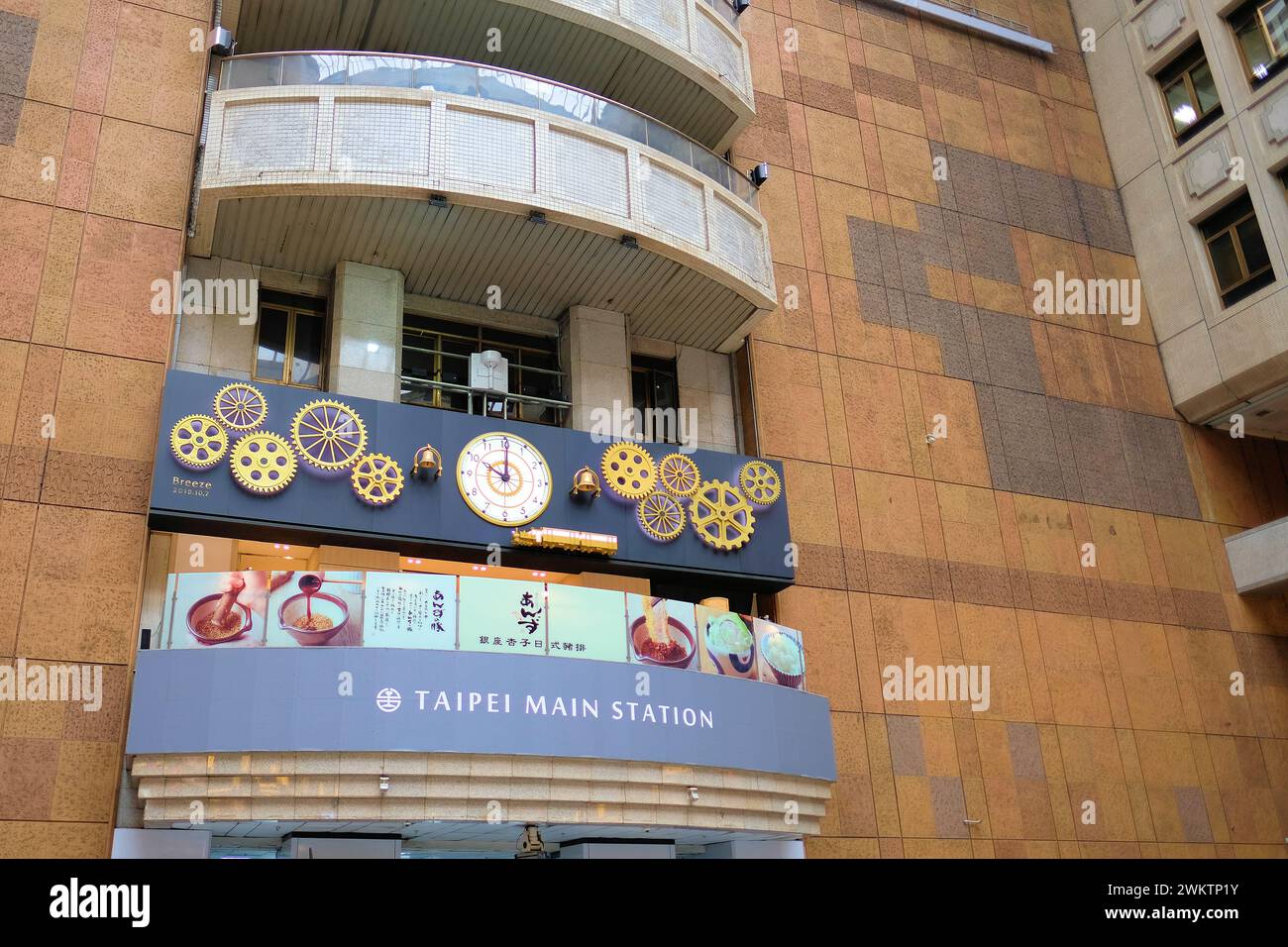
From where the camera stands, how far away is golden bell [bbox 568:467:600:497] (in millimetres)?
19375

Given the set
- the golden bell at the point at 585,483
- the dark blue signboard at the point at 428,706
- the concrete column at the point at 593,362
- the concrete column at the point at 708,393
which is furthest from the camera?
the concrete column at the point at 708,393

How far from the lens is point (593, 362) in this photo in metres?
22.0

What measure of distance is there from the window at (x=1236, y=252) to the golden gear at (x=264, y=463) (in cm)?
2260

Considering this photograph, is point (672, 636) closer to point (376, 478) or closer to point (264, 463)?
point (376, 478)

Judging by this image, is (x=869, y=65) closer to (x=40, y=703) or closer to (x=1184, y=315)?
(x=1184, y=315)

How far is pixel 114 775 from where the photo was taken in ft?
50.3

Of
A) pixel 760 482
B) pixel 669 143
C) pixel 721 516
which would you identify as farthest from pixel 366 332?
pixel 760 482

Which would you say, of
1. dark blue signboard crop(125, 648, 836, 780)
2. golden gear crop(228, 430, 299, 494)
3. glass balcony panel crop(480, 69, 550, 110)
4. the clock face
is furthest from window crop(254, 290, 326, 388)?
dark blue signboard crop(125, 648, 836, 780)

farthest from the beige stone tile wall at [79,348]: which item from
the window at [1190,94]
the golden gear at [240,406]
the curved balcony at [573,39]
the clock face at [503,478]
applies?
the window at [1190,94]

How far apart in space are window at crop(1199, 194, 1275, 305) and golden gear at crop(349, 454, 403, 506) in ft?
69.0

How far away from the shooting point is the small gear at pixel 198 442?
16859 mm

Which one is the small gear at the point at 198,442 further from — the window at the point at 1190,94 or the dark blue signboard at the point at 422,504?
the window at the point at 1190,94

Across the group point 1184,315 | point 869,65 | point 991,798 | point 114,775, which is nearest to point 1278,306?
point 1184,315

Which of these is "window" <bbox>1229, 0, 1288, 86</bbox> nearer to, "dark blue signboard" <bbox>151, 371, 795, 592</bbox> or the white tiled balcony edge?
the white tiled balcony edge
